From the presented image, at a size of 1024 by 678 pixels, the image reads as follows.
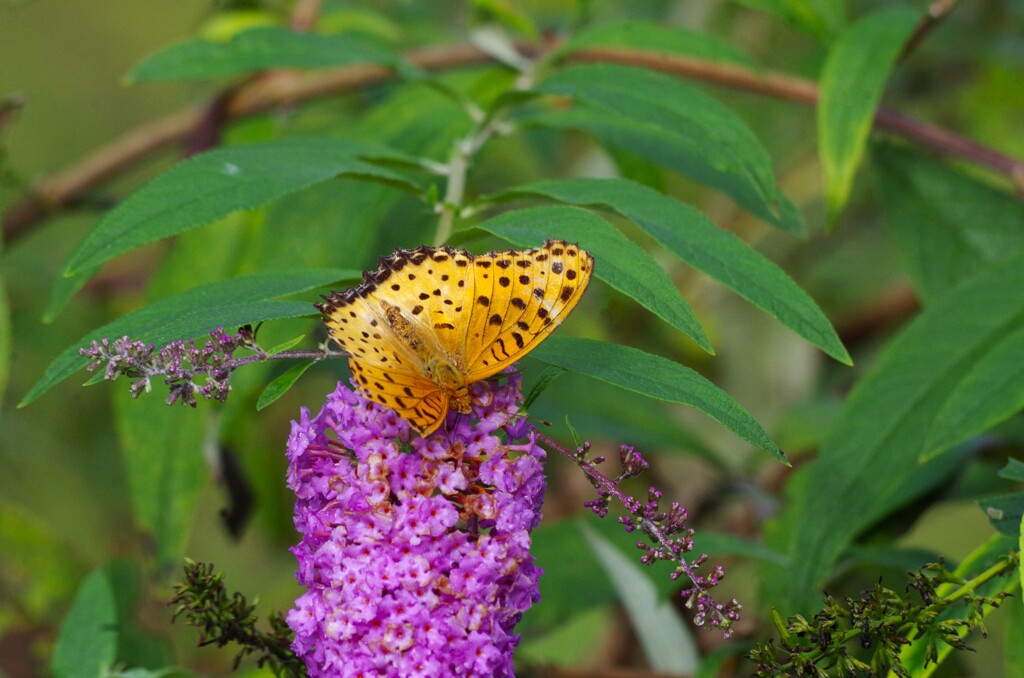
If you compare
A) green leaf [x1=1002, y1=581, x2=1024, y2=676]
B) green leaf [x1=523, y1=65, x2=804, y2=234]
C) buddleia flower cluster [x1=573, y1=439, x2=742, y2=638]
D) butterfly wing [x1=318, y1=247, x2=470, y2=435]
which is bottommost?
green leaf [x1=1002, y1=581, x2=1024, y2=676]

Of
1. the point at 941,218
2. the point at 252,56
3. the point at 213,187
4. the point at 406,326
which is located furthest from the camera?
the point at 941,218

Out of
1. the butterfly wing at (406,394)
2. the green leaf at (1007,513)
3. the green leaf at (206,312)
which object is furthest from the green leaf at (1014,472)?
the green leaf at (206,312)

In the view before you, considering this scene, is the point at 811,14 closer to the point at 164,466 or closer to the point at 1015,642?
the point at 1015,642

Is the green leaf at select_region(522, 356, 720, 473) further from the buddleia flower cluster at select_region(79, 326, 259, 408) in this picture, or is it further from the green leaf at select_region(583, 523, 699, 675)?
the buddleia flower cluster at select_region(79, 326, 259, 408)

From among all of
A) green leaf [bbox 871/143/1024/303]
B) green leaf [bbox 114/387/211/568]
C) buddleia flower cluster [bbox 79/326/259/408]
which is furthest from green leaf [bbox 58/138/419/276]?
green leaf [bbox 871/143/1024/303]

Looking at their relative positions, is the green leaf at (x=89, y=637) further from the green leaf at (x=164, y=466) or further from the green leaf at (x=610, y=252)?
the green leaf at (x=610, y=252)

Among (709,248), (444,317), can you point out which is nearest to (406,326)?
(444,317)

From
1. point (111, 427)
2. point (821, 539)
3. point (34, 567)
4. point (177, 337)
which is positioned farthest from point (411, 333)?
point (111, 427)
